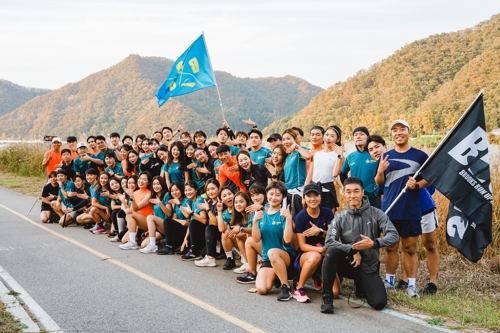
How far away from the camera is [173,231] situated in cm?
895

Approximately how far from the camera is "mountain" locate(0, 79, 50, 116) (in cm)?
13125

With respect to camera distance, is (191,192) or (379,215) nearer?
(379,215)

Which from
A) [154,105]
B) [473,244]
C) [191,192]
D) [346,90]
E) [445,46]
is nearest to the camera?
[473,244]

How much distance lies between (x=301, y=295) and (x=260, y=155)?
3187 millimetres

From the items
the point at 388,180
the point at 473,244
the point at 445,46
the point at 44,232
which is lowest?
the point at 44,232

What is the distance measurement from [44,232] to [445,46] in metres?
55.7

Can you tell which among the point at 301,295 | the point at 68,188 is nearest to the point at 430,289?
the point at 301,295

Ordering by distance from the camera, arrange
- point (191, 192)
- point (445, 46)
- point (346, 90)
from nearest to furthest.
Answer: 1. point (191, 192)
2. point (346, 90)
3. point (445, 46)

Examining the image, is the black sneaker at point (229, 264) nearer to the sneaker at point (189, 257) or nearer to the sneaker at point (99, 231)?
the sneaker at point (189, 257)

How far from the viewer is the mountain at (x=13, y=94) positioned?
431 feet

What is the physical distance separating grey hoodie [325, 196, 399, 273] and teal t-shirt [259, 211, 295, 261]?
738 millimetres

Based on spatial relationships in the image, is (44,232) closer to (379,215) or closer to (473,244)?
(379,215)

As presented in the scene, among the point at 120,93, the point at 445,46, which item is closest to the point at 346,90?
the point at 445,46

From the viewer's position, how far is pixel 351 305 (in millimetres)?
5840
